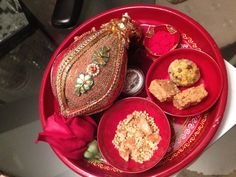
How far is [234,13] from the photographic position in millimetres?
1165

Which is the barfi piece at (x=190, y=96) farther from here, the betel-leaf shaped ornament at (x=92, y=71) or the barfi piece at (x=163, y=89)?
the betel-leaf shaped ornament at (x=92, y=71)

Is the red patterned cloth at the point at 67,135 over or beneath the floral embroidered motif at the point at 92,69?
beneath

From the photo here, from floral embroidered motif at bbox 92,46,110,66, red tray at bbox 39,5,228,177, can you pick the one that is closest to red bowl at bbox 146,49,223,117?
red tray at bbox 39,5,228,177

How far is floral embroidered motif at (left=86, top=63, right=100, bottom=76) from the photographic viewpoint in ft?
2.40

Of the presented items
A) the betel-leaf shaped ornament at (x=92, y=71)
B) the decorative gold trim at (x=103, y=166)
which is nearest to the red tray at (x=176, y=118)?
the decorative gold trim at (x=103, y=166)

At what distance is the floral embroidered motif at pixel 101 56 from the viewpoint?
29.0 inches

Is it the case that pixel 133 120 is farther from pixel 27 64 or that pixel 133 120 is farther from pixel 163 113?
pixel 27 64

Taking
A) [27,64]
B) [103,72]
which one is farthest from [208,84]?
[27,64]

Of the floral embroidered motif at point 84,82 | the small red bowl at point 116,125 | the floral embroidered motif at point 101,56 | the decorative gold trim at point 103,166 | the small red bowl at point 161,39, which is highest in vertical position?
the floral embroidered motif at point 101,56

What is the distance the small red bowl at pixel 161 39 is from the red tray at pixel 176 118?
1.0 inches

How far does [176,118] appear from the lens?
32.4 inches

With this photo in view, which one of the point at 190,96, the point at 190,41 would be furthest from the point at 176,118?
the point at 190,41

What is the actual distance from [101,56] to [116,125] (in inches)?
7.3

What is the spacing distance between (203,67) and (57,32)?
0.49 m
